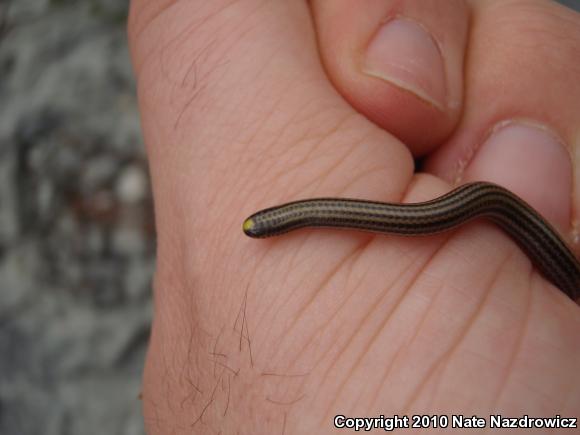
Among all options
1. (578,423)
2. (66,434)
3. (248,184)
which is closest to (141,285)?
(66,434)

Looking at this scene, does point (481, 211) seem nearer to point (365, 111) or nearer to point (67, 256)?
point (365, 111)

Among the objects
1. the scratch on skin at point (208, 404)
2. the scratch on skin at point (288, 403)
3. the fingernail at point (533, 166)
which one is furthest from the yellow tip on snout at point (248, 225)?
the fingernail at point (533, 166)

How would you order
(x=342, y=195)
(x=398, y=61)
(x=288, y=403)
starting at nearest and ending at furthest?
(x=288, y=403) → (x=342, y=195) → (x=398, y=61)

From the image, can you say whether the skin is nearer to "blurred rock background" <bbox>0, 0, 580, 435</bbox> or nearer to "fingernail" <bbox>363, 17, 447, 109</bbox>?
"fingernail" <bbox>363, 17, 447, 109</bbox>

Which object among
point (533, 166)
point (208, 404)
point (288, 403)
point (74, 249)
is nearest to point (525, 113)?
point (533, 166)

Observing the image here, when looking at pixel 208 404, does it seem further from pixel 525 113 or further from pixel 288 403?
pixel 525 113
